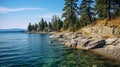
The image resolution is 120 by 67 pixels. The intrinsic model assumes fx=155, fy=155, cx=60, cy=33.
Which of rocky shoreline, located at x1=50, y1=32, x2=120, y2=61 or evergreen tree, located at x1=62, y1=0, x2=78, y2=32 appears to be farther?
evergreen tree, located at x1=62, y1=0, x2=78, y2=32

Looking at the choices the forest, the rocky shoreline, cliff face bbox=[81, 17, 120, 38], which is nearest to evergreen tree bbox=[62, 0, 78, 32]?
the forest

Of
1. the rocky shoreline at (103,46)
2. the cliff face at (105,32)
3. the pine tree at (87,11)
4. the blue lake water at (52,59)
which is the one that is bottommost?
the blue lake water at (52,59)

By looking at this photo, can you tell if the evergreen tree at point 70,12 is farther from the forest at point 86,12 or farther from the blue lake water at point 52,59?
the blue lake water at point 52,59

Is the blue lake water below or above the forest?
below

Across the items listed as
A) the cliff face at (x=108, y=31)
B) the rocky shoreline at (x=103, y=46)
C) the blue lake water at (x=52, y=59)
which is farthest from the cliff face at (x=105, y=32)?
the blue lake water at (x=52, y=59)

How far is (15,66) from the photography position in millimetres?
18156

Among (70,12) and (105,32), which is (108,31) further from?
(70,12)

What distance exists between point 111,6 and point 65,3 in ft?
75.1

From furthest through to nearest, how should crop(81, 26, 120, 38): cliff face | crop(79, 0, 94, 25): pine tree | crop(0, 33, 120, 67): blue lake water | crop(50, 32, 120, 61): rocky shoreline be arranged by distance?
crop(79, 0, 94, 25): pine tree, crop(81, 26, 120, 38): cliff face, crop(50, 32, 120, 61): rocky shoreline, crop(0, 33, 120, 67): blue lake water

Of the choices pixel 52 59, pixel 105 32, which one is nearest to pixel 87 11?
pixel 105 32

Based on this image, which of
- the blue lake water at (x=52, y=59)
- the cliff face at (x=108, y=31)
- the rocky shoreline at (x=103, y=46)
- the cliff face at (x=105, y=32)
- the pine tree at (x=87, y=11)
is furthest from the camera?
the pine tree at (x=87, y=11)

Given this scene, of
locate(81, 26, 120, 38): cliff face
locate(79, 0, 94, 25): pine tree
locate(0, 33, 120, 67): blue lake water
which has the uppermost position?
locate(79, 0, 94, 25): pine tree

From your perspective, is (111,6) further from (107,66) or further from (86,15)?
(107,66)

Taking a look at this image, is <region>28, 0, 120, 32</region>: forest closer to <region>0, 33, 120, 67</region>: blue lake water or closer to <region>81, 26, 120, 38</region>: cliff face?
<region>81, 26, 120, 38</region>: cliff face
